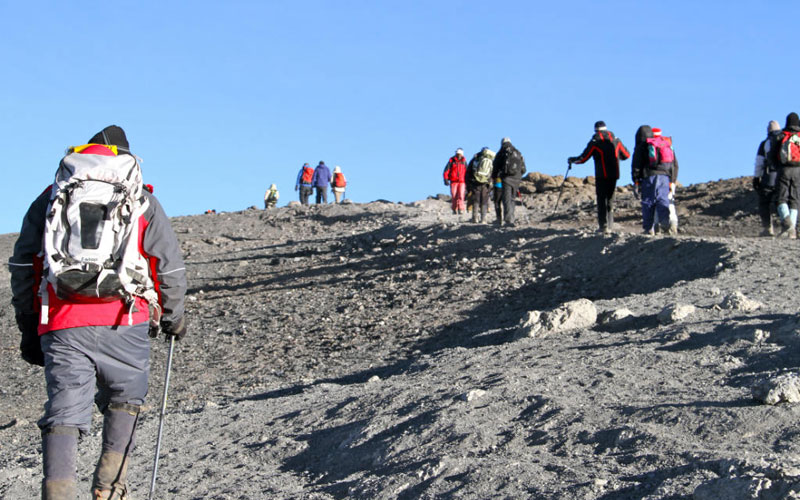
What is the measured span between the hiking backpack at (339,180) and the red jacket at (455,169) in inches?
477

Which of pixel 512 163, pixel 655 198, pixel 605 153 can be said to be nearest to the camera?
pixel 655 198

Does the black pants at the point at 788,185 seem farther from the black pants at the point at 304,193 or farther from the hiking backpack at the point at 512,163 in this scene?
the black pants at the point at 304,193

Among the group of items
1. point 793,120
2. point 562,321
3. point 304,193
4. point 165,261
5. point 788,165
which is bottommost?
point 562,321

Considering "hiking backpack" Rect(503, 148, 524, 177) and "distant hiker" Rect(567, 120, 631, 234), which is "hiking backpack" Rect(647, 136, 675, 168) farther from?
"hiking backpack" Rect(503, 148, 524, 177)

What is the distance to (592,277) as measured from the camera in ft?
41.9

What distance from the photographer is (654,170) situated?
14125 millimetres

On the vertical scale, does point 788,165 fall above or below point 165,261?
above

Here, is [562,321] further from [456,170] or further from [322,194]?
[322,194]

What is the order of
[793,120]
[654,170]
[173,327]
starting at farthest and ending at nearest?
[654,170] < [793,120] < [173,327]

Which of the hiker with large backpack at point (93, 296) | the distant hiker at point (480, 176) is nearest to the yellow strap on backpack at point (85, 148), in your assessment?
the hiker with large backpack at point (93, 296)

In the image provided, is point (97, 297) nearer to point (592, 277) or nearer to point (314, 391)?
point (314, 391)

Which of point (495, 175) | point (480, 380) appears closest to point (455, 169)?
point (495, 175)

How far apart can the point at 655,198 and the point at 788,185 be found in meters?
1.87

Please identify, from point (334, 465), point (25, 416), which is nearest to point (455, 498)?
point (334, 465)
